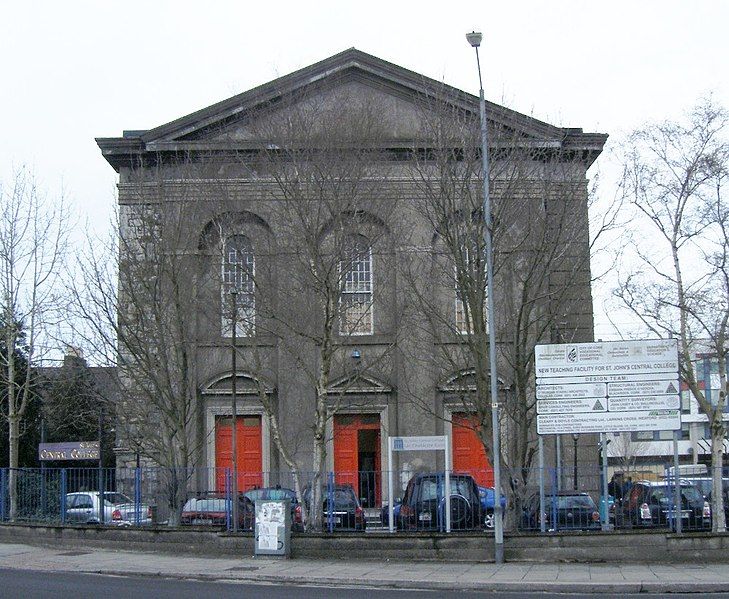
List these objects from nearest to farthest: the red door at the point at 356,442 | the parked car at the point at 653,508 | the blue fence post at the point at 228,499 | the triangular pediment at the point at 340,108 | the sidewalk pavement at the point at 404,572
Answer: the sidewalk pavement at the point at 404,572, the parked car at the point at 653,508, the blue fence post at the point at 228,499, the triangular pediment at the point at 340,108, the red door at the point at 356,442

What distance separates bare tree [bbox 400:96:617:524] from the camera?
86.3 feet

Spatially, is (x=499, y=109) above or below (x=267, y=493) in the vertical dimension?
above

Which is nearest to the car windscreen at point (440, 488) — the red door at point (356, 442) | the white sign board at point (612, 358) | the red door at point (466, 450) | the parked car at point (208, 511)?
the white sign board at point (612, 358)

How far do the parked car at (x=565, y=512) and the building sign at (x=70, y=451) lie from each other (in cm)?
1821

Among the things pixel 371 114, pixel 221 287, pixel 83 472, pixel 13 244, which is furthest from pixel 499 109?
pixel 13 244

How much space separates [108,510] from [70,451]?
10.5 m

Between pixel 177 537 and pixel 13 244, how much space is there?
15.4m

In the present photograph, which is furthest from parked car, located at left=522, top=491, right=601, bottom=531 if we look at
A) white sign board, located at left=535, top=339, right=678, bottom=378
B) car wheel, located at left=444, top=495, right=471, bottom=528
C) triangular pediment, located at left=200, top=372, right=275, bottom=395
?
triangular pediment, located at left=200, top=372, right=275, bottom=395

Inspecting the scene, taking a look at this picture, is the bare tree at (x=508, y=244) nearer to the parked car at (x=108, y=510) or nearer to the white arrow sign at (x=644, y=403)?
the white arrow sign at (x=644, y=403)

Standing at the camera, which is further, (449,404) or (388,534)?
(449,404)

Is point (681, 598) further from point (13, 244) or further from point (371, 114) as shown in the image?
point (13, 244)


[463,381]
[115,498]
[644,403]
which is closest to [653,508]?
[644,403]

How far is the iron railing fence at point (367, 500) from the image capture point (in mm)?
23766

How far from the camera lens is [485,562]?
2323cm
